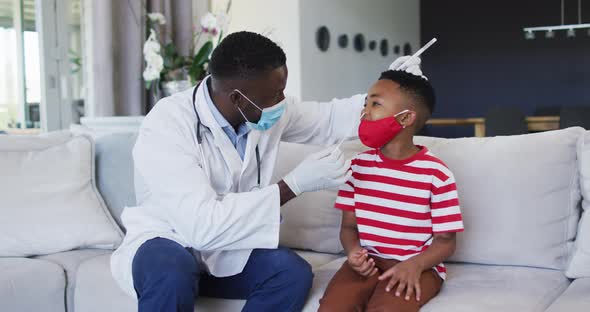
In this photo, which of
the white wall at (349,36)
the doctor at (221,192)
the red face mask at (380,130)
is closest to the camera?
the doctor at (221,192)

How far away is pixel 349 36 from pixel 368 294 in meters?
4.71

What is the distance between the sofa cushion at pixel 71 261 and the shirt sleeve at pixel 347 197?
0.83 m

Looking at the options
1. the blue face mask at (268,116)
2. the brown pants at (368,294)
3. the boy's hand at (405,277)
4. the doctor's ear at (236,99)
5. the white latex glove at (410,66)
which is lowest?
the brown pants at (368,294)

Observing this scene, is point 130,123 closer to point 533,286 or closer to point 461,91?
point 533,286

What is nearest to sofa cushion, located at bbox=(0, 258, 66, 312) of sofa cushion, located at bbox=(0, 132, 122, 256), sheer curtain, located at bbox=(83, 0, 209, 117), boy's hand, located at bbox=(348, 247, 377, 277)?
sofa cushion, located at bbox=(0, 132, 122, 256)

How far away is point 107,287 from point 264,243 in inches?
21.4

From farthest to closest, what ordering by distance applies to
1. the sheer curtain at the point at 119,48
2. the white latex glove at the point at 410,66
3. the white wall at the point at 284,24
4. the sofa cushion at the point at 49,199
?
the white wall at the point at 284,24, the sheer curtain at the point at 119,48, the sofa cushion at the point at 49,199, the white latex glove at the point at 410,66

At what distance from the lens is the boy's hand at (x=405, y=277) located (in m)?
1.43

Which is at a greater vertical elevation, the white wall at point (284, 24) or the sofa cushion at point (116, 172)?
the white wall at point (284, 24)

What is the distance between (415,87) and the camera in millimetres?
1607

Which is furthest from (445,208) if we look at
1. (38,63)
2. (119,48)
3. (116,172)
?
(38,63)

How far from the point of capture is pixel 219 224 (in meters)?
1.44

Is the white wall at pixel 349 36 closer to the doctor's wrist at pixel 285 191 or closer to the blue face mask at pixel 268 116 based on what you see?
the blue face mask at pixel 268 116

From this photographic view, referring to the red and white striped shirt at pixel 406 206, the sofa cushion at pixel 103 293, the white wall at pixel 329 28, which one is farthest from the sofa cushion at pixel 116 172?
the white wall at pixel 329 28
